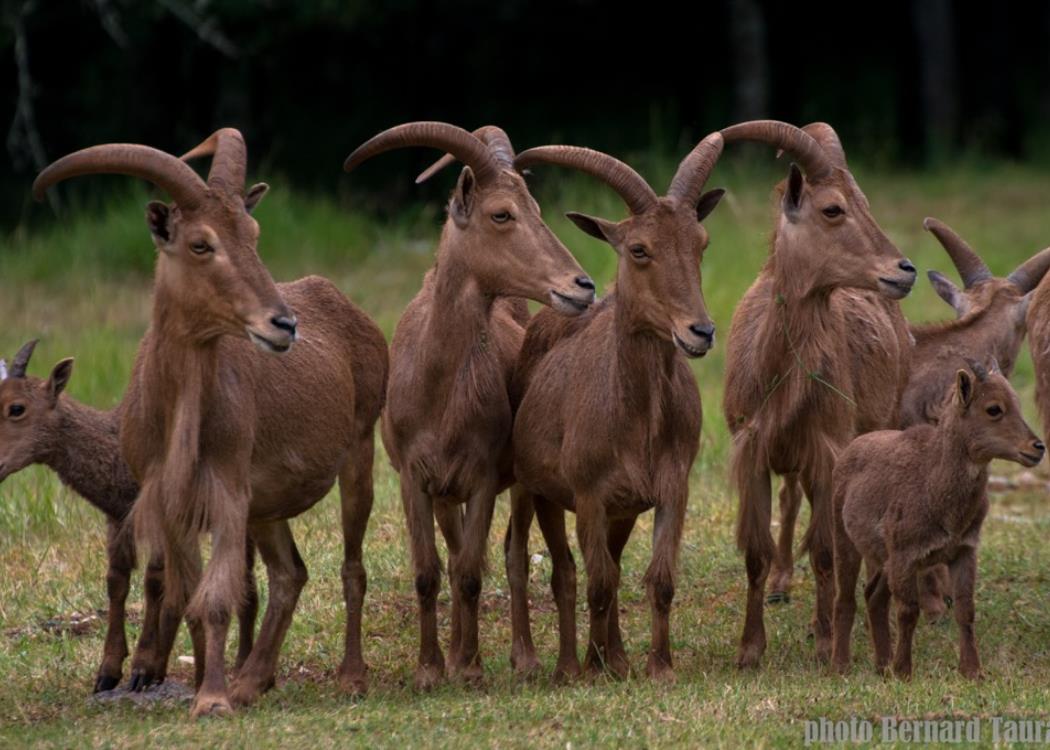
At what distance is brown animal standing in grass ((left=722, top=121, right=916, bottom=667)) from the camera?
9.57m

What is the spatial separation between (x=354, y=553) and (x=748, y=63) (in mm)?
17582

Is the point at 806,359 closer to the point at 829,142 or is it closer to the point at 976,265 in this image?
the point at 829,142

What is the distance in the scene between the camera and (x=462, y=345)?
9453 millimetres

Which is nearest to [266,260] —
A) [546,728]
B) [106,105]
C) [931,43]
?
[106,105]

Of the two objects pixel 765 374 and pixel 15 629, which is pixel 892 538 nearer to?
pixel 765 374

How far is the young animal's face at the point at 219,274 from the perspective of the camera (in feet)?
26.6

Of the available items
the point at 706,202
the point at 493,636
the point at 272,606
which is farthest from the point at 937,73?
the point at 272,606

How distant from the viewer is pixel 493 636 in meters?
10.5

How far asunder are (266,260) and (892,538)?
40.9ft

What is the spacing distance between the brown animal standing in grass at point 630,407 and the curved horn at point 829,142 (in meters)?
0.79

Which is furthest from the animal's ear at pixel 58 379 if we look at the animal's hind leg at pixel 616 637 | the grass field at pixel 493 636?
the animal's hind leg at pixel 616 637

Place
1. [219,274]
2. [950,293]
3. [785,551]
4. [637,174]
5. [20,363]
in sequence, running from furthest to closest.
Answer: [950,293] < [785,551] < [20,363] < [637,174] < [219,274]

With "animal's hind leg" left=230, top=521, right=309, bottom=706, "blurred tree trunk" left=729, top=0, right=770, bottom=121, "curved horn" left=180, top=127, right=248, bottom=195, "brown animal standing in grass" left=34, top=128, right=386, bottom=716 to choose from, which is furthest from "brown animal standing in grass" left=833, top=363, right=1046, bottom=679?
"blurred tree trunk" left=729, top=0, right=770, bottom=121

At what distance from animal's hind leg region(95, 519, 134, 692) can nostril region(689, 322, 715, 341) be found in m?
2.97
